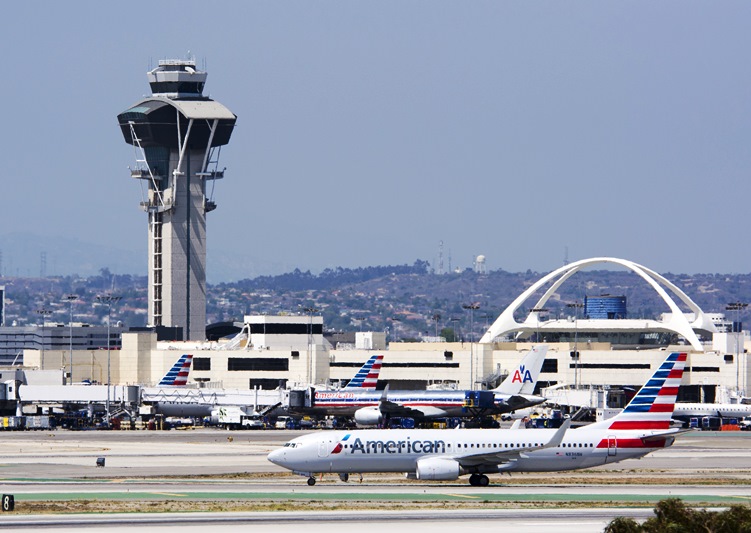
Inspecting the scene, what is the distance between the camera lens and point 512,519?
6203cm

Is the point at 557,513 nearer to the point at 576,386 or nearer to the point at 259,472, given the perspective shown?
the point at 259,472

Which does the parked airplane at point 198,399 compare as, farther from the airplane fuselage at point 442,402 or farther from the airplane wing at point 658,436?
the airplane wing at point 658,436

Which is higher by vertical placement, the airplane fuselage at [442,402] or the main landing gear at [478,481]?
the airplane fuselage at [442,402]

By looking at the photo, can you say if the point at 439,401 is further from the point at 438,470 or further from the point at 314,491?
the point at 314,491

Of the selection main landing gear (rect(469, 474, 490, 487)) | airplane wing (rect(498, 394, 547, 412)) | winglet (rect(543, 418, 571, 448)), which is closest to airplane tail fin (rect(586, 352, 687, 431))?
winglet (rect(543, 418, 571, 448))

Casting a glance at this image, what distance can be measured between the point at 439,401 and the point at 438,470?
2519 inches

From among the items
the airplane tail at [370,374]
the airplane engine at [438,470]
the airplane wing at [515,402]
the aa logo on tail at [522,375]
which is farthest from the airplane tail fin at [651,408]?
the airplane tail at [370,374]

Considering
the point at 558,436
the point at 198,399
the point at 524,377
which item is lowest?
the point at 198,399

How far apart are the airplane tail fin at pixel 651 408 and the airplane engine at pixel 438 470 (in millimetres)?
9632

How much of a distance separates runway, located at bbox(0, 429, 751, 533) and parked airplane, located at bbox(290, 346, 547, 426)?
29502 millimetres

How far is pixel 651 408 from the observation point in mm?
82250

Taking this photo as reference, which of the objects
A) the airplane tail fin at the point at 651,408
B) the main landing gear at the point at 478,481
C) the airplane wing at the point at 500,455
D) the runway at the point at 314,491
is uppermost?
the airplane tail fin at the point at 651,408

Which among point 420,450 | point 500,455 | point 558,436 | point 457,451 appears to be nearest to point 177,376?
point 420,450

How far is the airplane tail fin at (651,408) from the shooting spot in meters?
81.5
